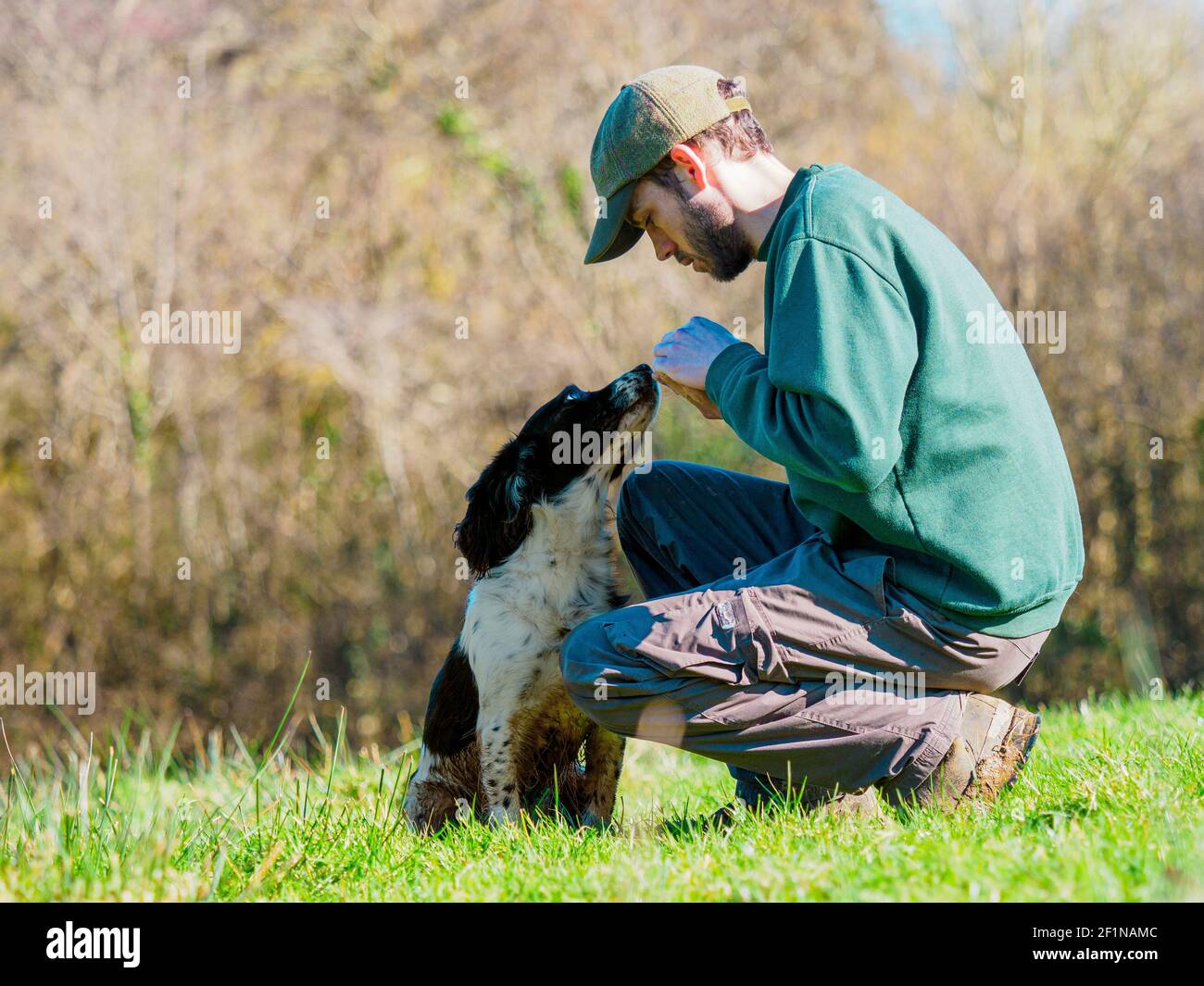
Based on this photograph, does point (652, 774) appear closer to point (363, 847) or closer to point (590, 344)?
point (363, 847)

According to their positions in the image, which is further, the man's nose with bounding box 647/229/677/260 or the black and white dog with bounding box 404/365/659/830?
the black and white dog with bounding box 404/365/659/830

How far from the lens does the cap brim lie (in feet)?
11.4

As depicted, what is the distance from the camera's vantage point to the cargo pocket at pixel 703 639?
3.15 meters

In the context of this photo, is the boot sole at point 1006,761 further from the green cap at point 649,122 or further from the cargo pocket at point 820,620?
the green cap at point 649,122

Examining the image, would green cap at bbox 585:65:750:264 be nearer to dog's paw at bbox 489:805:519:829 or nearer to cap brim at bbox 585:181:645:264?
cap brim at bbox 585:181:645:264

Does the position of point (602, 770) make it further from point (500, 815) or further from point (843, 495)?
point (843, 495)

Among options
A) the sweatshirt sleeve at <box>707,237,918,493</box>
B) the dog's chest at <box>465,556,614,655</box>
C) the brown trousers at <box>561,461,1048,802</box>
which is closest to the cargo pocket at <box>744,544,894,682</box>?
the brown trousers at <box>561,461,1048,802</box>

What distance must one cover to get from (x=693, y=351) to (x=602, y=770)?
142cm

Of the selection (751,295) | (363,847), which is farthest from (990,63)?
(363,847)

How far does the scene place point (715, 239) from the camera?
11.1ft

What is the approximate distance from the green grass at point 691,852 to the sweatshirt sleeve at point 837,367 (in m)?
0.86

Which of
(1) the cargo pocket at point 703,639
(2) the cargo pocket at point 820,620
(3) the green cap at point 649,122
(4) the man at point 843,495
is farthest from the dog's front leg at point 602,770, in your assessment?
(3) the green cap at point 649,122

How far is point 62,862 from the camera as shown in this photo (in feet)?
8.44
